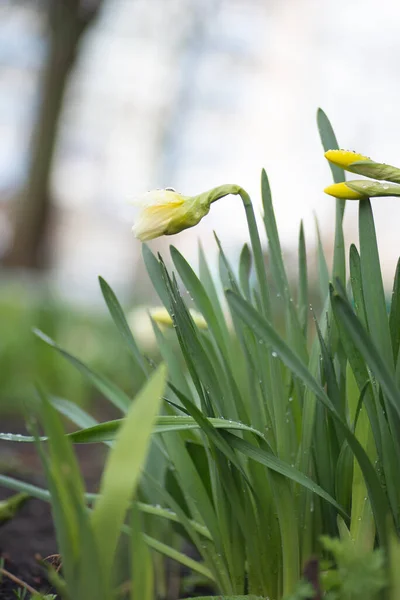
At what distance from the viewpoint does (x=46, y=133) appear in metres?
6.08

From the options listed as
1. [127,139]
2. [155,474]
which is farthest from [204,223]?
[155,474]

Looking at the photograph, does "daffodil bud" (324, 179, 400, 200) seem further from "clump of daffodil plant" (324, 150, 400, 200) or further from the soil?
the soil

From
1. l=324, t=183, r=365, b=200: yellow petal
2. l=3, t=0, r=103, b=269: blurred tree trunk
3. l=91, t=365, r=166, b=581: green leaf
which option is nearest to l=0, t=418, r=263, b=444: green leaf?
l=91, t=365, r=166, b=581: green leaf

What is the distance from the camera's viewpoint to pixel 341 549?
559 millimetres

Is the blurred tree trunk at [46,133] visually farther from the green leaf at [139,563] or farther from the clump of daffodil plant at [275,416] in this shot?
the green leaf at [139,563]

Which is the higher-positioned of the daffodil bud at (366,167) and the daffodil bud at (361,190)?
the daffodil bud at (366,167)

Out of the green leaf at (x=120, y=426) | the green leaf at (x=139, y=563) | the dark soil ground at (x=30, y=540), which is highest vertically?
the green leaf at (x=120, y=426)

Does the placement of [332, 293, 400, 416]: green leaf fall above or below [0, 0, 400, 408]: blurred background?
below

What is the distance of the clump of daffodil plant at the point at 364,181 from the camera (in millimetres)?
728

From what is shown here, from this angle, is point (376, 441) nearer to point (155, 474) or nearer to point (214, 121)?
point (155, 474)

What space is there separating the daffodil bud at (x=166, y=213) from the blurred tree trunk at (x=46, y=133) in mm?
5539

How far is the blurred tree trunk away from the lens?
5.79 metres

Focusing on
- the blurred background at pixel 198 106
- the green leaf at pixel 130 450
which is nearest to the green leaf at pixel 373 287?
the green leaf at pixel 130 450

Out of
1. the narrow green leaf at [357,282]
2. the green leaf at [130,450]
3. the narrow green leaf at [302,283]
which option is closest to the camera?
the green leaf at [130,450]
